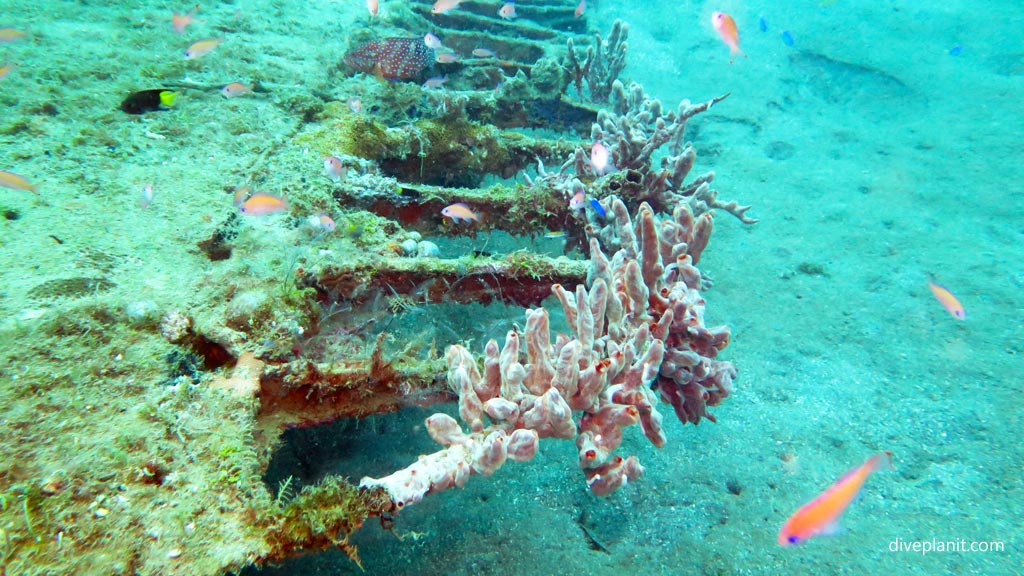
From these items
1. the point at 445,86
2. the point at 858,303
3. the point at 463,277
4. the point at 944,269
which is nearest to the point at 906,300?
the point at 858,303

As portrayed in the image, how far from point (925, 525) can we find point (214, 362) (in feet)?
16.6

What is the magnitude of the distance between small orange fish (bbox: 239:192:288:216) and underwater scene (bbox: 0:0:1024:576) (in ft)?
0.58

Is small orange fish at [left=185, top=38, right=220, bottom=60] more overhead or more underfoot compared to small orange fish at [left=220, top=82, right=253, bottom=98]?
more overhead

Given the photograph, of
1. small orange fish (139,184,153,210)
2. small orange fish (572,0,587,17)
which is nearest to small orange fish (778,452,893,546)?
small orange fish (139,184,153,210)

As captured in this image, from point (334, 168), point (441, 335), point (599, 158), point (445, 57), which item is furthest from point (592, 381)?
point (445, 57)

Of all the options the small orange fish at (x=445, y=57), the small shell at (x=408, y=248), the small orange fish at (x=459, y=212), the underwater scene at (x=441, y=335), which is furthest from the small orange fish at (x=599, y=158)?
the small orange fish at (x=445, y=57)

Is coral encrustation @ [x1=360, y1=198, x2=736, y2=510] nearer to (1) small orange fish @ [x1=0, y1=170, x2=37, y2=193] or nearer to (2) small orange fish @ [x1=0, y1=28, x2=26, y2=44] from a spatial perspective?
(1) small orange fish @ [x1=0, y1=170, x2=37, y2=193]

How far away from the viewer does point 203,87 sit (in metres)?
5.04

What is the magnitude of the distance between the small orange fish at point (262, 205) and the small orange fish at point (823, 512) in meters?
3.60

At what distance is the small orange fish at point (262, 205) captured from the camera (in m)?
Result: 3.23

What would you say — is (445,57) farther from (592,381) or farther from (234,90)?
(592,381)

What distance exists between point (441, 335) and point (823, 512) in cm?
307

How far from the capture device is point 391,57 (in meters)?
6.23

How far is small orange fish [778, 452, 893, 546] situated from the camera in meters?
1.87
